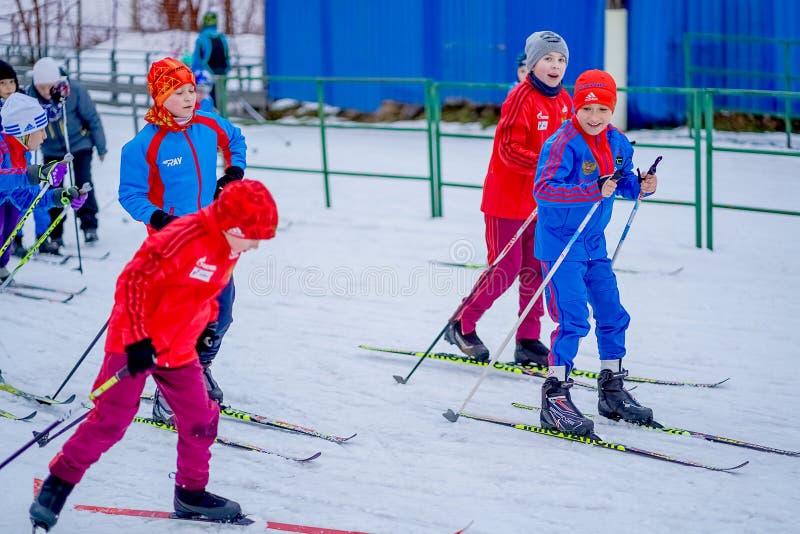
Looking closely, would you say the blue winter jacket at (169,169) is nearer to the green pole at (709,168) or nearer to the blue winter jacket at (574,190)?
the blue winter jacket at (574,190)

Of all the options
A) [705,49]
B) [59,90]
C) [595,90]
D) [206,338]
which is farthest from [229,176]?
[705,49]

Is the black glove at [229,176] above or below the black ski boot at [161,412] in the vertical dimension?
above

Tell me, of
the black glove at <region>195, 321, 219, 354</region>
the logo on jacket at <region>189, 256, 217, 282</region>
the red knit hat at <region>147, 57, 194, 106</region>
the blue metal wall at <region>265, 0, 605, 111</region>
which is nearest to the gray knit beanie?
the red knit hat at <region>147, 57, 194, 106</region>

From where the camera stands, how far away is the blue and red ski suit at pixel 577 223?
4.48m

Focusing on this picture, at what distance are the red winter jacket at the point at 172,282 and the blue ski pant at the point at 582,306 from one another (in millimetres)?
1619

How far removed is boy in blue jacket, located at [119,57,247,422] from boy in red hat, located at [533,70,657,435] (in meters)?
1.53

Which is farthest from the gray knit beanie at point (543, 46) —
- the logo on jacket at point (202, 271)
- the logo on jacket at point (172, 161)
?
the logo on jacket at point (202, 271)

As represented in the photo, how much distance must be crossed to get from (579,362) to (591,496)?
177 cm

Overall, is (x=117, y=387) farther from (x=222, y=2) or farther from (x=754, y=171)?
(x=222, y=2)

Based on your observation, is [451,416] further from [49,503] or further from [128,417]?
[49,503]

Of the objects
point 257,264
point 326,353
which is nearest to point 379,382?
point 326,353

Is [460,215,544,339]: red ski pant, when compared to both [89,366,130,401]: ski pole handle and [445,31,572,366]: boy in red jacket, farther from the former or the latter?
[89,366,130,401]: ski pole handle

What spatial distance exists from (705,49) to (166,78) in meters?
9.61

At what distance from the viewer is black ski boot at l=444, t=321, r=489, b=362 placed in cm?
566
